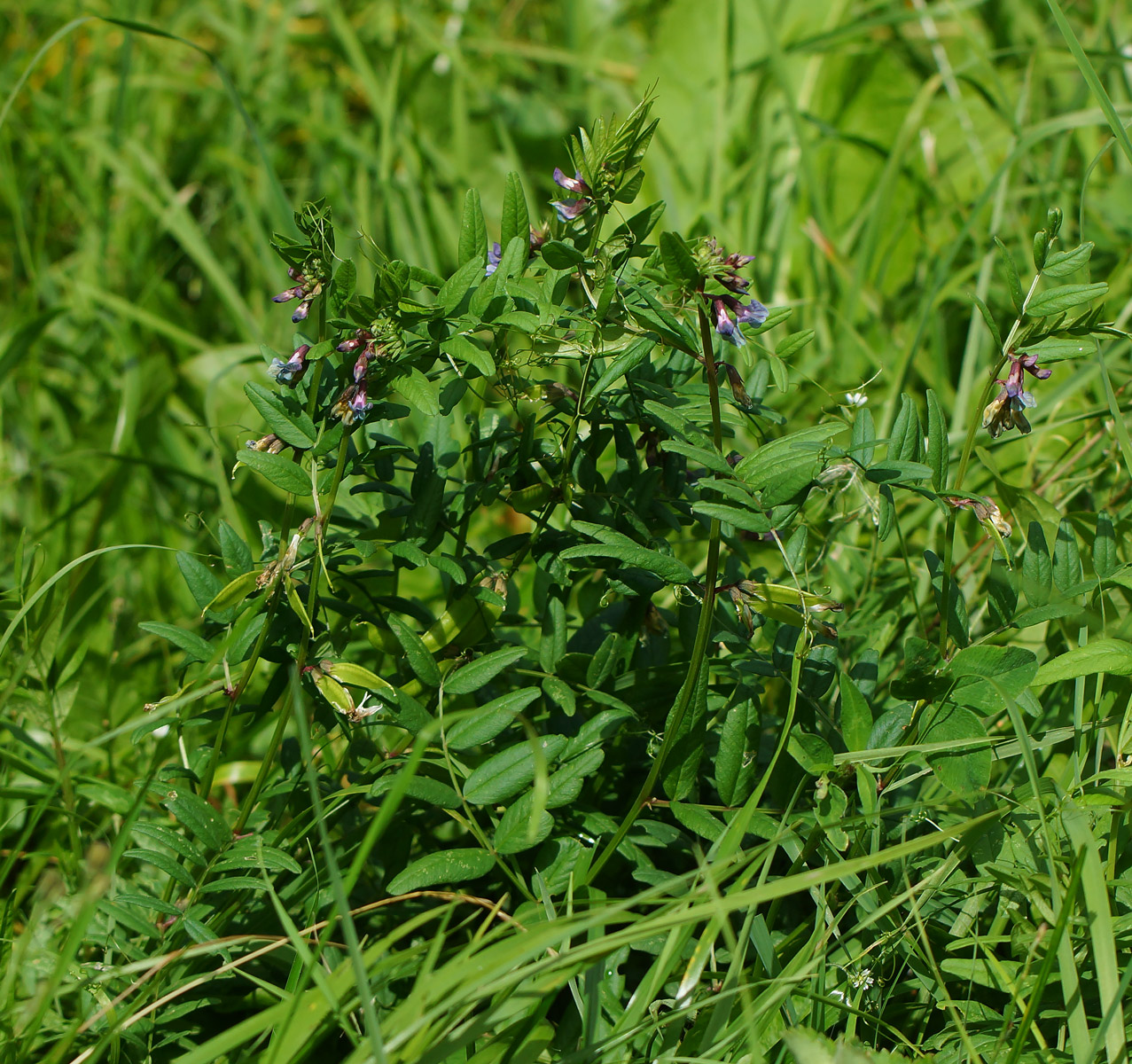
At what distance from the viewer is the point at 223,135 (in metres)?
3.32

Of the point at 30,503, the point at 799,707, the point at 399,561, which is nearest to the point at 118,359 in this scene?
the point at 30,503

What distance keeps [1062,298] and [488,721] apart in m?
0.84

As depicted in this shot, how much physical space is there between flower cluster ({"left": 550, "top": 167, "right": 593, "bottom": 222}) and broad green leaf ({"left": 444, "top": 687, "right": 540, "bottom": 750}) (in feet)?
1.85

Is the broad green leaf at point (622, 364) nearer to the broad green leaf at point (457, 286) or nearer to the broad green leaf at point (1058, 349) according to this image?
the broad green leaf at point (457, 286)

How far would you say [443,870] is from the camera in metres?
1.21

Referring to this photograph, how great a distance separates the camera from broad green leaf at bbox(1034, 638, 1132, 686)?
3.97 ft

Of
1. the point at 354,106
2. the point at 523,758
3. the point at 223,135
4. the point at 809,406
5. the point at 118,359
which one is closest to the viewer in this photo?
the point at 523,758

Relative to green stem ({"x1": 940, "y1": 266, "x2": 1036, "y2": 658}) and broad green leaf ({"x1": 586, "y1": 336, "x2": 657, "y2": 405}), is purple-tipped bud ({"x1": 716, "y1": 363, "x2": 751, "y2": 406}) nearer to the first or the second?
broad green leaf ({"x1": 586, "y1": 336, "x2": 657, "y2": 405})

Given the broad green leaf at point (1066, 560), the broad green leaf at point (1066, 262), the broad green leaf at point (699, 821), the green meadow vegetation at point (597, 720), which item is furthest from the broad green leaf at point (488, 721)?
the broad green leaf at point (1066, 262)

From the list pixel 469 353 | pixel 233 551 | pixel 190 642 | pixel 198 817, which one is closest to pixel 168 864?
pixel 198 817

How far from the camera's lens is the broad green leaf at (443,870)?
1.18 m

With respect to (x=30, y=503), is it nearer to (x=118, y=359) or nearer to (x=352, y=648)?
(x=118, y=359)

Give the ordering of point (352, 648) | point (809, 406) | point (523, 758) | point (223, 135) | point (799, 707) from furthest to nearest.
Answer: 1. point (223, 135)
2. point (809, 406)
3. point (352, 648)
4. point (799, 707)
5. point (523, 758)

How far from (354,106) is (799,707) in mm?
3150
